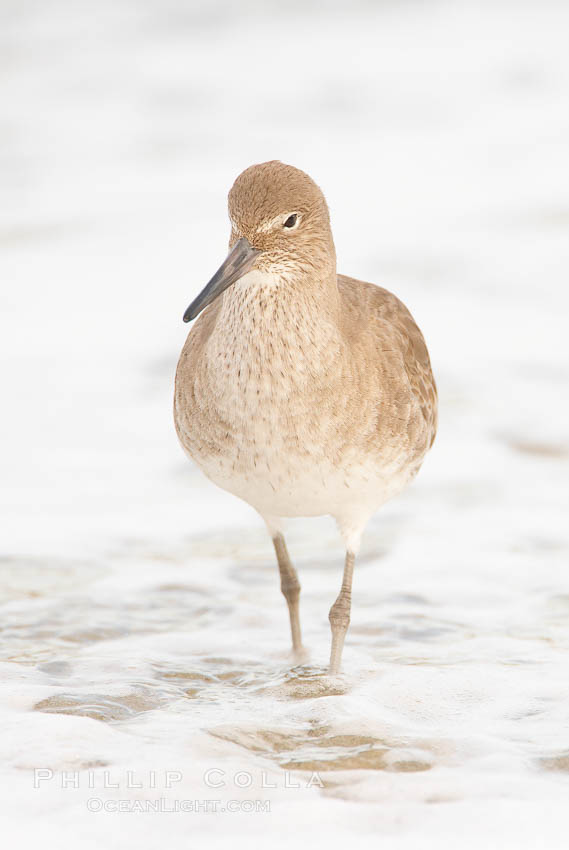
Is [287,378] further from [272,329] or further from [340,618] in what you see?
[340,618]

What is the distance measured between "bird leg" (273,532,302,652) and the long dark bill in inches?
56.0

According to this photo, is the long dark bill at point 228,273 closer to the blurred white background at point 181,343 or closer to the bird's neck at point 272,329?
the bird's neck at point 272,329

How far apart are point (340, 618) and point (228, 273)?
1.58m

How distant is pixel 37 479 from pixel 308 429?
296 centimetres

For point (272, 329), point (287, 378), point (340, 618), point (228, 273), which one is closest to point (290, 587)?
point (340, 618)

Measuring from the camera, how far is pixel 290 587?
550 centimetres

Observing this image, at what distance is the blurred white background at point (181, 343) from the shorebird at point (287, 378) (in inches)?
31.4

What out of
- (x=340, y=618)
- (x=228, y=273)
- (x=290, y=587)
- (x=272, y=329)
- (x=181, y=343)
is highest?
(x=181, y=343)

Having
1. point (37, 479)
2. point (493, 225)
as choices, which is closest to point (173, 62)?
point (493, 225)

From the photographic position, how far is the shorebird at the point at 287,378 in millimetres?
4625

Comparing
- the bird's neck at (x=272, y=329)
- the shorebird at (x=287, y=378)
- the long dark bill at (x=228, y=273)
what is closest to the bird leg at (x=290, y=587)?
the shorebird at (x=287, y=378)

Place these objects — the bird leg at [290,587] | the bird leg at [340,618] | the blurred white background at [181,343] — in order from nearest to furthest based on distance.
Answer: the blurred white background at [181,343], the bird leg at [340,618], the bird leg at [290,587]

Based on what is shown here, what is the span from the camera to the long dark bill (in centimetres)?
446

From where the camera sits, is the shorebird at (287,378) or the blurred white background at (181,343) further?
the shorebird at (287,378)
